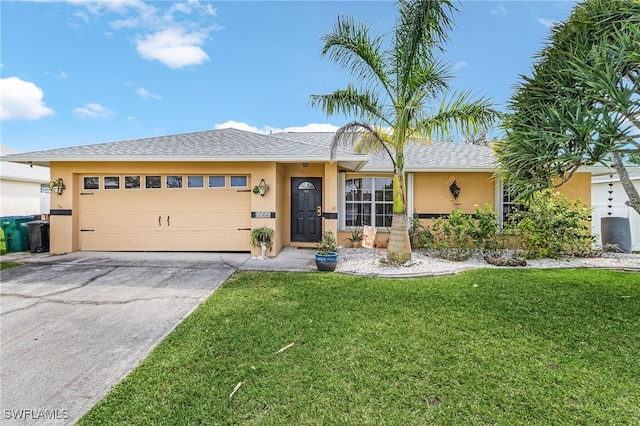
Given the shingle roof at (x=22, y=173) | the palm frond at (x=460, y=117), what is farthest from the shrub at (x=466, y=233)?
the shingle roof at (x=22, y=173)

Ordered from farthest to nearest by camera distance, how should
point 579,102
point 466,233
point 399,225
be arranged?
point 466,233
point 399,225
point 579,102

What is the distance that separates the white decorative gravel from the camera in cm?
668

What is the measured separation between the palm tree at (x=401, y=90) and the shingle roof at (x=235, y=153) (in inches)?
43.9

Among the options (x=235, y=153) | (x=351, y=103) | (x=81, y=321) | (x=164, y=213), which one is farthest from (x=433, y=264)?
(x=164, y=213)

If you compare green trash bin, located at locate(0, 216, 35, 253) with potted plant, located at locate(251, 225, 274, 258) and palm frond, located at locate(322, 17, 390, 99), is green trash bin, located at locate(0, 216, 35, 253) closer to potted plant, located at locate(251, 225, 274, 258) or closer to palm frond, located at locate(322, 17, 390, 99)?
potted plant, located at locate(251, 225, 274, 258)

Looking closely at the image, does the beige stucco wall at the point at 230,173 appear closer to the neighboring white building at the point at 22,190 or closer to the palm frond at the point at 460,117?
the palm frond at the point at 460,117

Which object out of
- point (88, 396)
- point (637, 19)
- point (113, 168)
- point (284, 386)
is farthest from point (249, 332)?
point (113, 168)

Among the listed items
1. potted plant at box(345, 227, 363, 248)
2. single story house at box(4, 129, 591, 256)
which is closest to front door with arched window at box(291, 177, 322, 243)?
single story house at box(4, 129, 591, 256)

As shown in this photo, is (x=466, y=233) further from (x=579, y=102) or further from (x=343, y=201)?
(x=579, y=102)

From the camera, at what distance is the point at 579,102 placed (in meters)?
4.61

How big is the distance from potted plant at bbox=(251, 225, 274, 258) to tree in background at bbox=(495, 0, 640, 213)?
568cm

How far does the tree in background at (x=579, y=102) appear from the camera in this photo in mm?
4199

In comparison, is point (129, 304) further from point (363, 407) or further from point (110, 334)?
point (363, 407)

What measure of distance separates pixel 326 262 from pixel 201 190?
444cm
